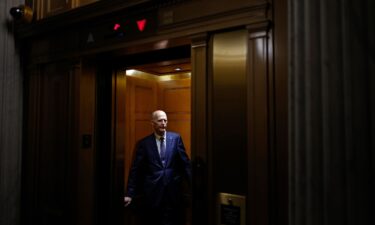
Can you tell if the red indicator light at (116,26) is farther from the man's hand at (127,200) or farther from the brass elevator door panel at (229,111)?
the man's hand at (127,200)

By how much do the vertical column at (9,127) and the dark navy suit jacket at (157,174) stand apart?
0.99 m

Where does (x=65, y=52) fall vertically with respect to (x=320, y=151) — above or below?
above

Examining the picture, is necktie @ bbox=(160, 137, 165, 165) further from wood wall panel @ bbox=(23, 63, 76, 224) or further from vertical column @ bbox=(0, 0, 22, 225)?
vertical column @ bbox=(0, 0, 22, 225)

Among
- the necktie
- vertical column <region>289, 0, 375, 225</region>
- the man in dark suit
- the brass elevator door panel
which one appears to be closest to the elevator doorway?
the man in dark suit

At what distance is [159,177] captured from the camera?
9.41 ft

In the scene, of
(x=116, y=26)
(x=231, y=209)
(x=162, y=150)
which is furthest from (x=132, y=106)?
(x=231, y=209)

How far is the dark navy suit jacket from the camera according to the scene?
285cm

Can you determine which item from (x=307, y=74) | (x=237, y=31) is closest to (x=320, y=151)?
(x=307, y=74)

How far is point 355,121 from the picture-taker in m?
1.05

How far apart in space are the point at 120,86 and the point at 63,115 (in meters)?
0.52

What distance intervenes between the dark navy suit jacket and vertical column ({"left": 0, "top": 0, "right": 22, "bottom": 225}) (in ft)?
3.24

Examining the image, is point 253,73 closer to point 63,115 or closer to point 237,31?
point 237,31

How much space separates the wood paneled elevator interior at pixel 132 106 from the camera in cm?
150

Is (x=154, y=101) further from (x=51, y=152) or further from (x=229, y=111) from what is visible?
(x=229, y=111)
